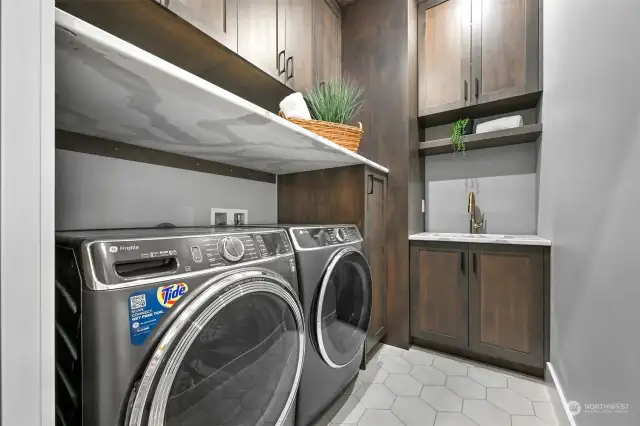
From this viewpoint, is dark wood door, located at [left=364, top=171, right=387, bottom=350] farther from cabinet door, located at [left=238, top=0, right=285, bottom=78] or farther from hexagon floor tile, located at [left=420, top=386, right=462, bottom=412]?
cabinet door, located at [left=238, top=0, right=285, bottom=78]

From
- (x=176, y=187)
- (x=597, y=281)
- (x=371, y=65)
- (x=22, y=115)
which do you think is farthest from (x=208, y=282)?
(x=371, y=65)

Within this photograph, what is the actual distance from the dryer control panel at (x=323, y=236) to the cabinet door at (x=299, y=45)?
881mm

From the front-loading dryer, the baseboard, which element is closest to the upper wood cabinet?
the baseboard

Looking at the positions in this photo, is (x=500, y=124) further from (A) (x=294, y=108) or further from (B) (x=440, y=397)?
(B) (x=440, y=397)

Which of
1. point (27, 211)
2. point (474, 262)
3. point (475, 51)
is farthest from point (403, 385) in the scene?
point (475, 51)

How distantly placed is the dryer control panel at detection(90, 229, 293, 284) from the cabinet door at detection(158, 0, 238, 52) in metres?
0.81

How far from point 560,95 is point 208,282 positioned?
1.79 meters

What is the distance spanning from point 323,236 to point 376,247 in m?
0.68

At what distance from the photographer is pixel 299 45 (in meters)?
1.59

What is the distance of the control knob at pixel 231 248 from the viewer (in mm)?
720

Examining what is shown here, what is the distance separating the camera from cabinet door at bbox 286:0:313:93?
1.51 meters

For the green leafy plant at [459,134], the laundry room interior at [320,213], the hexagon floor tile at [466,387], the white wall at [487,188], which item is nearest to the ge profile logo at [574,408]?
the laundry room interior at [320,213]

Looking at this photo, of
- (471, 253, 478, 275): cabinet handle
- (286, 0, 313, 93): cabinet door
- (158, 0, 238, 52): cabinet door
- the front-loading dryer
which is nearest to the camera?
the front-loading dryer

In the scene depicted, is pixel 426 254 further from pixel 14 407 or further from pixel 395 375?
pixel 14 407
